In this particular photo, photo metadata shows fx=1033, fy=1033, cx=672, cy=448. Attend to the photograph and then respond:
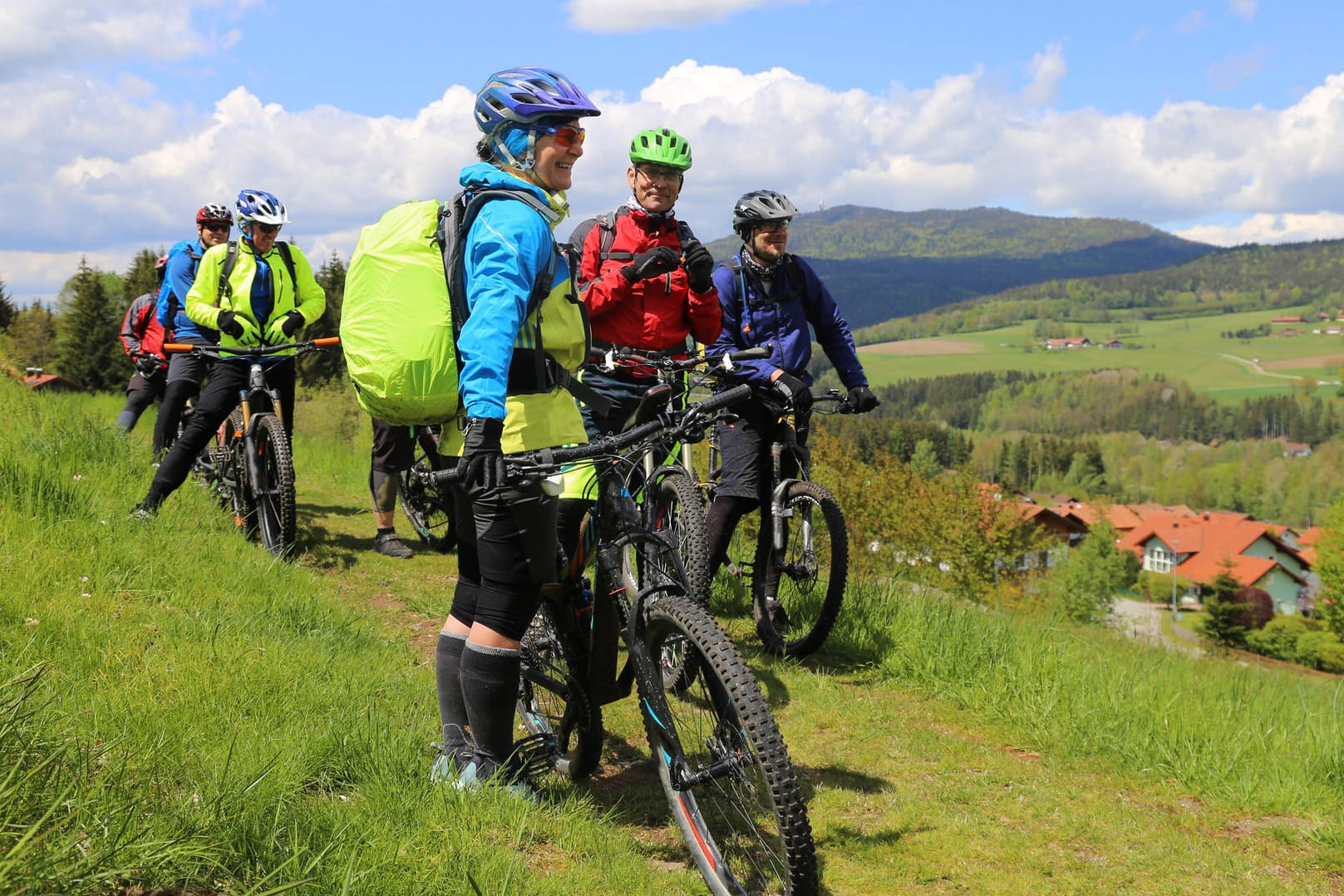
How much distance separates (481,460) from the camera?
279 cm

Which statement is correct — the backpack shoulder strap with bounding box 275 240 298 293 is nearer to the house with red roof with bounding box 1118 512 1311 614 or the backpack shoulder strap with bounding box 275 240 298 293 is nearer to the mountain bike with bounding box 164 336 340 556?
the mountain bike with bounding box 164 336 340 556

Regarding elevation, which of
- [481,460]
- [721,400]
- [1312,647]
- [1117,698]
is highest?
[721,400]

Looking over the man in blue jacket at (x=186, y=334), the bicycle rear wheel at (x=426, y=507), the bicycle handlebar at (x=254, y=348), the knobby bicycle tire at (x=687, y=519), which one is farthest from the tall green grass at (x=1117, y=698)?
the man in blue jacket at (x=186, y=334)

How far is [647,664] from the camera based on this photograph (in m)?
3.33

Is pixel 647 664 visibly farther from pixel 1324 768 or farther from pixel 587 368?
pixel 1324 768

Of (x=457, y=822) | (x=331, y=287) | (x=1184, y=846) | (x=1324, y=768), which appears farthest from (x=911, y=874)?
(x=331, y=287)

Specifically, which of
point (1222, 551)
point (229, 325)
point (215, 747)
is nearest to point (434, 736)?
point (215, 747)

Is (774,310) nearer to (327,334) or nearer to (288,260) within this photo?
(288,260)

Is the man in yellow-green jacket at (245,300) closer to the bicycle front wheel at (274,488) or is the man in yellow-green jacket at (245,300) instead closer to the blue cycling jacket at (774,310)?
the bicycle front wheel at (274,488)

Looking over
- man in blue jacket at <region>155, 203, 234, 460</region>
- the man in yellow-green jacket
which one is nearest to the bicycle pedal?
the man in yellow-green jacket

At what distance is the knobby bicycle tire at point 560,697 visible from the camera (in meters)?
3.68

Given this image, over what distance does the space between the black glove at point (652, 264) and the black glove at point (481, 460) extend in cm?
260

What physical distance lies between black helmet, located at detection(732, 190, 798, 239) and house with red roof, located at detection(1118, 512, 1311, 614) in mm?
97544

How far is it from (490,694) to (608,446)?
3.04 feet
